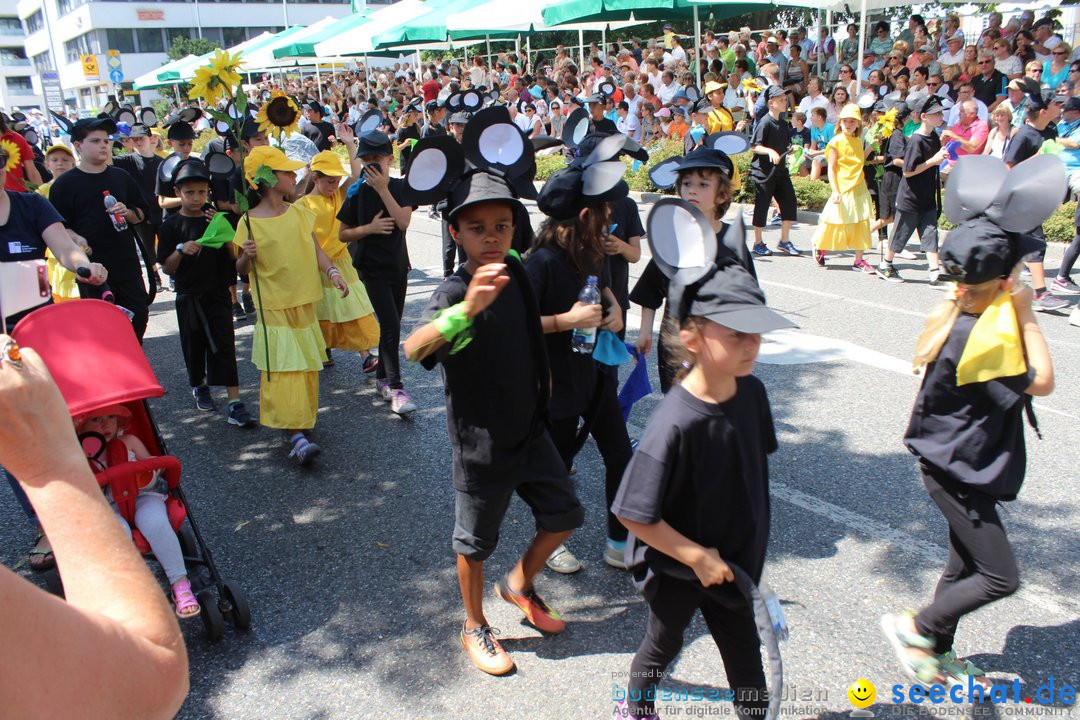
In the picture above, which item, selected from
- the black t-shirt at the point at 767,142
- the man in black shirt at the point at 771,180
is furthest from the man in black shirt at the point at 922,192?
the black t-shirt at the point at 767,142

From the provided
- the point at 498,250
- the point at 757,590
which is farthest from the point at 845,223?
the point at 757,590

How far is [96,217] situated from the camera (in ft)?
19.8

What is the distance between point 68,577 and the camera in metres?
1.25

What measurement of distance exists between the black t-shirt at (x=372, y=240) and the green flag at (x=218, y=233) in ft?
2.54

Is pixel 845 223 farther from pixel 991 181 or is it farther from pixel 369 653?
pixel 369 653

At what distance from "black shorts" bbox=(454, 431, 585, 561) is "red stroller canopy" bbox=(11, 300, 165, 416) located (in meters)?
1.51

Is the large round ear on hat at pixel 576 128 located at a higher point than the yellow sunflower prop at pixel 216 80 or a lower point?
lower

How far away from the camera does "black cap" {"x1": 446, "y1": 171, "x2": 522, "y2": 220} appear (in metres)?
2.93

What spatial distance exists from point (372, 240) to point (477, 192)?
2.89m

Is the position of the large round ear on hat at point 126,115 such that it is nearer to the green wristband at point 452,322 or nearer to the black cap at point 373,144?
the black cap at point 373,144

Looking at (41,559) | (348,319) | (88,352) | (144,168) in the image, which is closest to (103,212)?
(348,319)

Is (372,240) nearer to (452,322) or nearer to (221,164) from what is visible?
(221,164)

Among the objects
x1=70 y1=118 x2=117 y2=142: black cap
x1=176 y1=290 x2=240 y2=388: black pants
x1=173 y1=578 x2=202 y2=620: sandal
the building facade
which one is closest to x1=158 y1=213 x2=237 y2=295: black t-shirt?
x1=176 y1=290 x2=240 y2=388: black pants

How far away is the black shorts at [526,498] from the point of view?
301 centimetres
